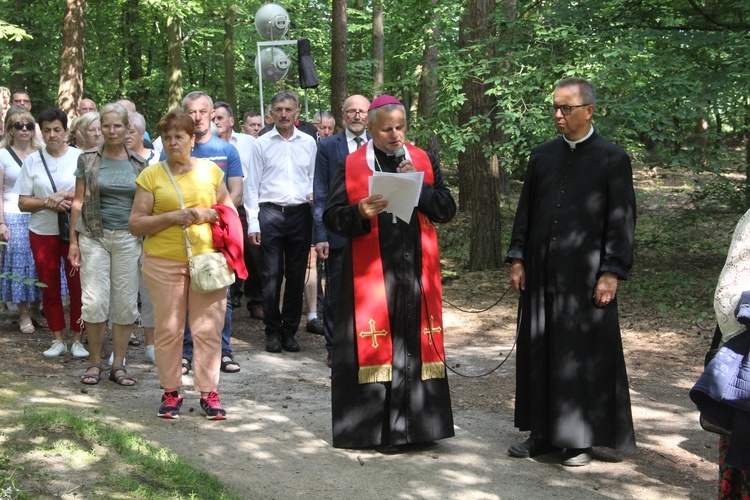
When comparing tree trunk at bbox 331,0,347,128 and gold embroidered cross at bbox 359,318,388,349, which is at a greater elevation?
tree trunk at bbox 331,0,347,128

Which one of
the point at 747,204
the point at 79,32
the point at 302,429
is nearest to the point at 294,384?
the point at 302,429

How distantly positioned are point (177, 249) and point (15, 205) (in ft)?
12.3

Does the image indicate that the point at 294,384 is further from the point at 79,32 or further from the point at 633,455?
the point at 79,32

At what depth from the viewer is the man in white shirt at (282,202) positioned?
31.0 feet

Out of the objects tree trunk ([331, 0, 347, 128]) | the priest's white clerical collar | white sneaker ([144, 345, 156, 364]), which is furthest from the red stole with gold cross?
tree trunk ([331, 0, 347, 128])

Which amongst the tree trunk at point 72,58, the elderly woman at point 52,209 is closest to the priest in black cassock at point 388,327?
the elderly woman at point 52,209

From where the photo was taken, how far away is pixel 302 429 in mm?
6754

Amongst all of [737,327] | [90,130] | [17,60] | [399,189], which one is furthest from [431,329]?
[17,60]

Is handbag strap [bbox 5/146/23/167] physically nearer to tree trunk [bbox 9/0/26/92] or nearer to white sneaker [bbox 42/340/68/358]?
white sneaker [bbox 42/340/68/358]

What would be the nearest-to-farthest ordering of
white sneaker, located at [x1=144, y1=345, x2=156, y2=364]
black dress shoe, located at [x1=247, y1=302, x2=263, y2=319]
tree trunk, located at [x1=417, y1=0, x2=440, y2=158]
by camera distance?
1. white sneaker, located at [x1=144, y1=345, x2=156, y2=364]
2. black dress shoe, located at [x1=247, y1=302, x2=263, y2=319]
3. tree trunk, located at [x1=417, y1=0, x2=440, y2=158]

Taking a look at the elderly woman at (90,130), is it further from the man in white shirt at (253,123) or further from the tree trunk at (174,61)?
the tree trunk at (174,61)

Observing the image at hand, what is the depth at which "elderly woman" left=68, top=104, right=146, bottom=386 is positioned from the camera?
783 centimetres

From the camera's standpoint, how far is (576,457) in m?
6.00

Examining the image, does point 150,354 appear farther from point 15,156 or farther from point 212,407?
point 15,156
